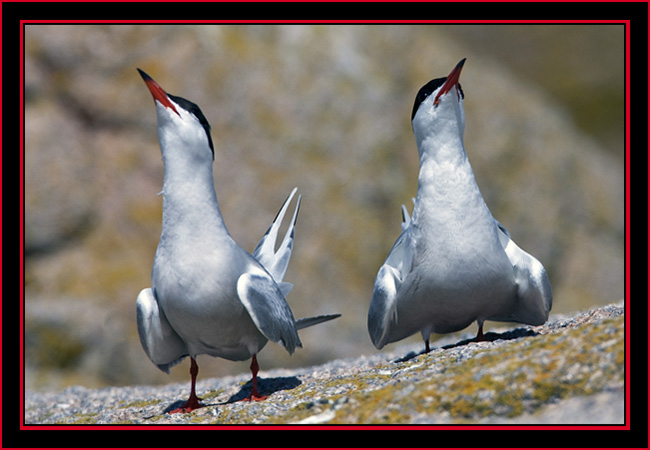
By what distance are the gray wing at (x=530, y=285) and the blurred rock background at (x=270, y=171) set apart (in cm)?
713

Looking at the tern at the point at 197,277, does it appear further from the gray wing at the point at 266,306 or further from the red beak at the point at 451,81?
the red beak at the point at 451,81

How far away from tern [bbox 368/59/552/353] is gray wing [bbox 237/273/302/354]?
78cm

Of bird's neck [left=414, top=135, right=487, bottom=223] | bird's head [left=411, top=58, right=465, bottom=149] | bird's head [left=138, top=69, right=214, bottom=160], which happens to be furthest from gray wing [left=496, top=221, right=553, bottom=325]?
bird's head [left=138, top=69, right=214, bottom=160]

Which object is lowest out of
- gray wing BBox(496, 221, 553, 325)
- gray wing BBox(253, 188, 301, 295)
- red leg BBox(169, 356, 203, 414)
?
red leg BBox(169, 356, 203, 414)

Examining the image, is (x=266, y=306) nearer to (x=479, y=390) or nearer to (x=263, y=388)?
(x=263, y=388)

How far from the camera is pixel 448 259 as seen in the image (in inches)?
240

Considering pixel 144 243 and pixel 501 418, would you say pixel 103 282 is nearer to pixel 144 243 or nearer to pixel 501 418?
pixel 144 243

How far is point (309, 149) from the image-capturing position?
1530 centimetres

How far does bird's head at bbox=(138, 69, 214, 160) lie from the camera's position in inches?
237

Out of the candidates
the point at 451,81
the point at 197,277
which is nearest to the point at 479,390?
the point at 197,277

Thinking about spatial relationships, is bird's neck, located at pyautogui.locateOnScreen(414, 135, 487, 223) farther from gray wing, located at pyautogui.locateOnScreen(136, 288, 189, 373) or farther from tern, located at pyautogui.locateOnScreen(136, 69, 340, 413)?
gray wing, located at pyautogui.locateOnScreen(136, 288, 189, 373)

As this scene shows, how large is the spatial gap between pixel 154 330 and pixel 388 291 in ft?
6.28

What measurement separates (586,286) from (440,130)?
11046 mm

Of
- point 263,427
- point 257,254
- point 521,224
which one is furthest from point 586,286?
point 263,427
